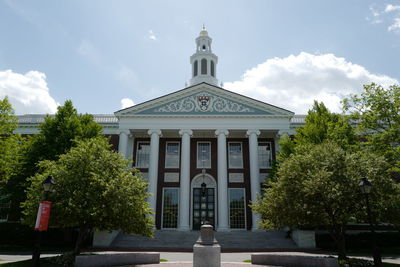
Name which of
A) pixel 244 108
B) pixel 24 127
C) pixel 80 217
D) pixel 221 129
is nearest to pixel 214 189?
pixel 221 129

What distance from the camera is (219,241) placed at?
23.3 metres

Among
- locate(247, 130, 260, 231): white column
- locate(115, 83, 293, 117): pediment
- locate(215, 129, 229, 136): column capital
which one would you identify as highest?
locate(115, 83, 293, 117): pediment

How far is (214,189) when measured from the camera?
31.3m

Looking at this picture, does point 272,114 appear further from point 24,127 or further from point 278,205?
point 24,127

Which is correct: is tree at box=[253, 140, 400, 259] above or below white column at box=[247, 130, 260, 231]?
below

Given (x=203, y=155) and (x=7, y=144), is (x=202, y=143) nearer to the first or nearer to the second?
(x=203, y=155)

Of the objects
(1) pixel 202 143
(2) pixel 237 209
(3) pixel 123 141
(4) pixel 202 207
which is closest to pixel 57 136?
(3) pixel 123 141

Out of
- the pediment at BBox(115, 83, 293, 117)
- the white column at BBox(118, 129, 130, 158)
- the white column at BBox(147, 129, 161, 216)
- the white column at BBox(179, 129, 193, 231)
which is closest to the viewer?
the white column at BBox(179, 129, 193, 231)

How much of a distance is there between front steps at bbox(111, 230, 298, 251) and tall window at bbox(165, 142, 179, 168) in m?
8.08

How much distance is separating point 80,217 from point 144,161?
18.9m

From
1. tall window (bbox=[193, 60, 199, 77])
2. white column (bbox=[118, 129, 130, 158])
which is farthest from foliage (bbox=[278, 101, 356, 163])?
tall window (bbox=[193, 60, 199, 77])

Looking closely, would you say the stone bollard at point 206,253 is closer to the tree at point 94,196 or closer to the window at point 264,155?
the tree at point 94,196

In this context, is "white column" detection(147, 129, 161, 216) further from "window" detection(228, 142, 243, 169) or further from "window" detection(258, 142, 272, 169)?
"window" detection(258, 142, 272, 169)

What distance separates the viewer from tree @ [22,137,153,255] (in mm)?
13102
